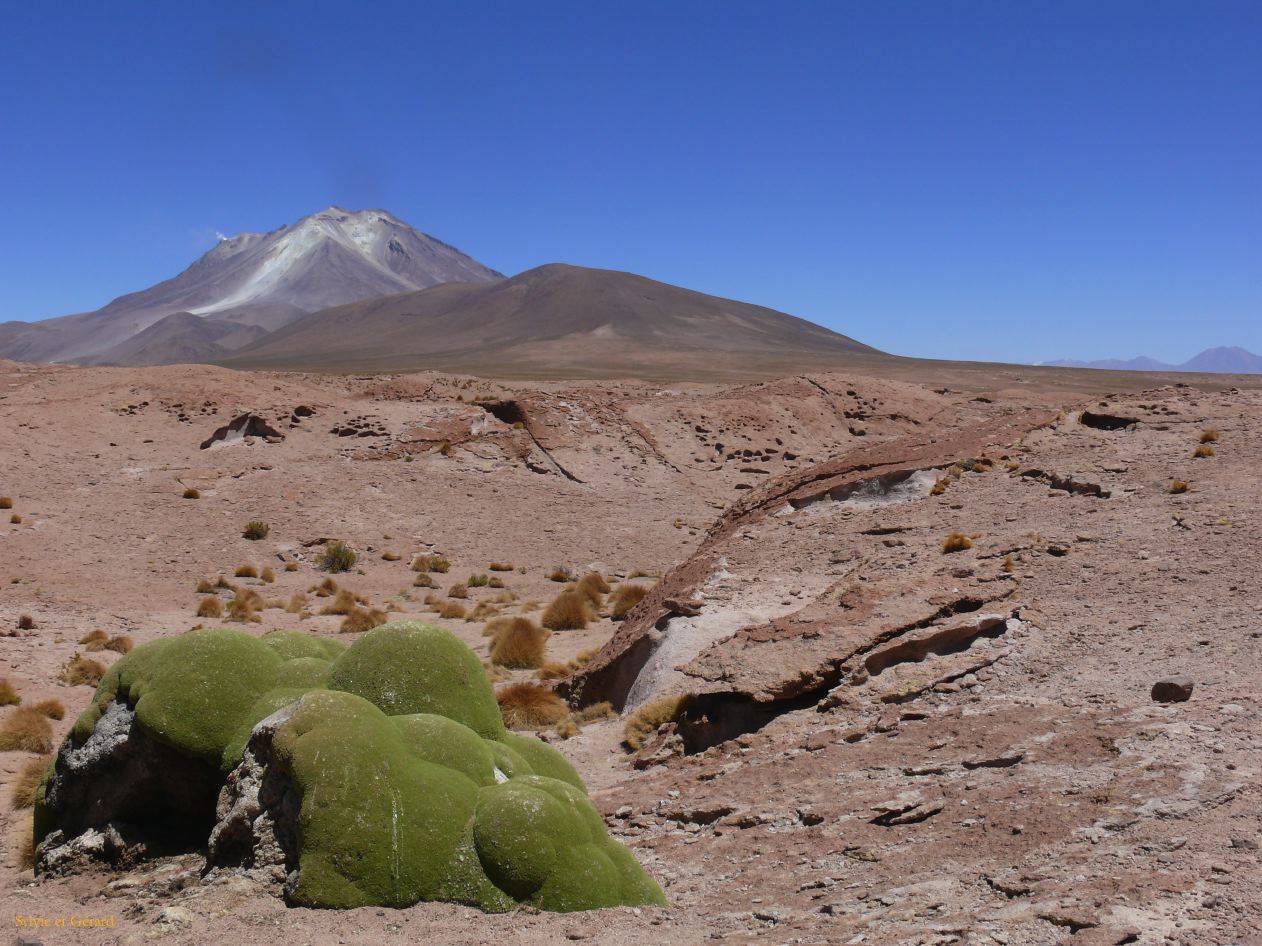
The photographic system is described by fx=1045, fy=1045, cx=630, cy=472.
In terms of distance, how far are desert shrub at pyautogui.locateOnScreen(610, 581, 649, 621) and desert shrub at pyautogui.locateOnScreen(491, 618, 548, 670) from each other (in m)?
2.20

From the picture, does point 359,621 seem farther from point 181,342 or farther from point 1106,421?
point 181,342

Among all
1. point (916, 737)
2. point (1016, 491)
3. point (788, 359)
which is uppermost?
point (788, 359)

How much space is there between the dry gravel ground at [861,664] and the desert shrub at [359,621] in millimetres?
282

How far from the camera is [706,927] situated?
488 centimetres

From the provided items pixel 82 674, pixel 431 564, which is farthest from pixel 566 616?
pixel 82 674

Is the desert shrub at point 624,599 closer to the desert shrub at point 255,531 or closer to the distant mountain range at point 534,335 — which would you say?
the desert shrub at point 255,531

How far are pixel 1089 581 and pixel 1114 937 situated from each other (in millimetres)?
5534

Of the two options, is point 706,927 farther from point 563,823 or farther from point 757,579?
point 757,579

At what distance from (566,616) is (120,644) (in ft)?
19.2

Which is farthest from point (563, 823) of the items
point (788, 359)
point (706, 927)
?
point (788, 359)

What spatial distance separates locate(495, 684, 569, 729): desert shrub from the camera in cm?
1004

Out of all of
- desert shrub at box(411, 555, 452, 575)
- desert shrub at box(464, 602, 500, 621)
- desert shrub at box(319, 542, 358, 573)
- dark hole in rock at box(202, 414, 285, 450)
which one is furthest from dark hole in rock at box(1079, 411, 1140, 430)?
dark hole in rock at box(202, 414, 285, 450)

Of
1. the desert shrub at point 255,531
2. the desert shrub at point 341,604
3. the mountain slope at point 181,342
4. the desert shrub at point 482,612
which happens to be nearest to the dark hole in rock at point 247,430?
the desert shrub at point 255,531

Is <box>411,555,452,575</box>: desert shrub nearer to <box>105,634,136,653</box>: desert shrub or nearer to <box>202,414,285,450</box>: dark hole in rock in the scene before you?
<box>202,414,285,450</box>: dark hole in rock
